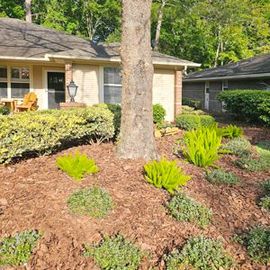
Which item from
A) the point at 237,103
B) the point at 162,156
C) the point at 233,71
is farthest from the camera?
the point at 233,71

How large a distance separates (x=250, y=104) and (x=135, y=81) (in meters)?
9.23

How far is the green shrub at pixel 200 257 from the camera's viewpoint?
3.59m

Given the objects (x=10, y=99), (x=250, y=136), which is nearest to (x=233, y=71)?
(x=250, y=136)

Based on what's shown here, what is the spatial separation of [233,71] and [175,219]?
55.7 ft

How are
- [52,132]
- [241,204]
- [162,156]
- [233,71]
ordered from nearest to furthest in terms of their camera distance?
[241,204] < [52,132] < [162,156] < [233,71]

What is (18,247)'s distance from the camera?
3.75m

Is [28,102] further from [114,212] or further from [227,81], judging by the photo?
[227,81]

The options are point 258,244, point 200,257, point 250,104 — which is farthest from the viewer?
point 250,104

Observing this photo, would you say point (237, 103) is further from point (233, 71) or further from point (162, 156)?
point (162, 156)

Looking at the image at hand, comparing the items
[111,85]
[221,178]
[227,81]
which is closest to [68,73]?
[111,85]

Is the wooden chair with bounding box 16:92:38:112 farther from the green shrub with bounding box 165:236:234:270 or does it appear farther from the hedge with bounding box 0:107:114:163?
the green shrub with bounding box 165:236:234:270

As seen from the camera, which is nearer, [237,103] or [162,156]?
[162,156]

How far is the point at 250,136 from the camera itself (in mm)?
11367

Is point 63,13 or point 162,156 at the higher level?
point 63,13
